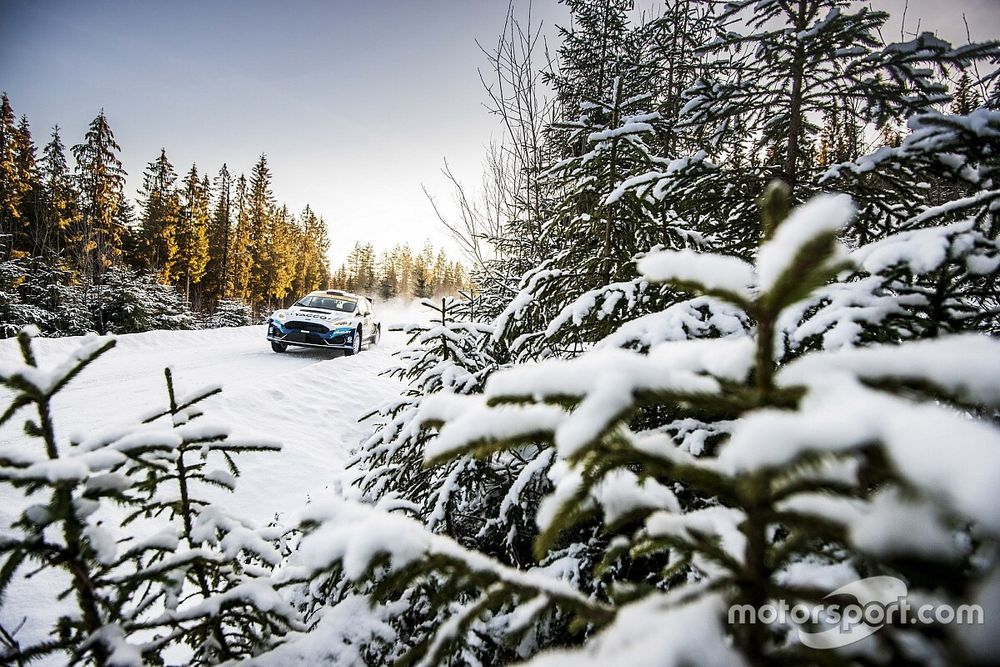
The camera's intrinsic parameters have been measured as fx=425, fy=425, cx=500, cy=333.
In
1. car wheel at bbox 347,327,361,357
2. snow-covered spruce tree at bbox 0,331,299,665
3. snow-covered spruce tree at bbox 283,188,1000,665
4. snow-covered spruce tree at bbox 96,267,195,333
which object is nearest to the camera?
snow-covered spruce tree at bbox 283,188,1000,665

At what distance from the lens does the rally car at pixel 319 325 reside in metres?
12.0

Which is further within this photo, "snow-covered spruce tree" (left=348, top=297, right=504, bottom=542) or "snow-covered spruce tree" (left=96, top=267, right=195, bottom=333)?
"snow-covered spruce tree" (left=96, top=267, right=195, bottom=333)

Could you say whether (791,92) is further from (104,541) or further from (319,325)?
(319,325)

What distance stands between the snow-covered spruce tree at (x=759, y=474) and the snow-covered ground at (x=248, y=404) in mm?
2766

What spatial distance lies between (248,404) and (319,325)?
4.36 metres

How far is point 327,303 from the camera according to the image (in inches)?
525

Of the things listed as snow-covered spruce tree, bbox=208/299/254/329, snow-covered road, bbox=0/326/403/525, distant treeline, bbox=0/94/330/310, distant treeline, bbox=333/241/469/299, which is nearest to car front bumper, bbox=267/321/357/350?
snow-covered road, bbox=0/326/403/525

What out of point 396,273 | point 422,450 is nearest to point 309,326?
point 422,450

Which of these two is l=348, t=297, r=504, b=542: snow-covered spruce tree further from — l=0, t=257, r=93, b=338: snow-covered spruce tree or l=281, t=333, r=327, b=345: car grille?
l=0, t=257, r=93, b=338: snow-covered spruce tree

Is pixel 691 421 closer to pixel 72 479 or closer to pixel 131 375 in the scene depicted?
pixel 72 479

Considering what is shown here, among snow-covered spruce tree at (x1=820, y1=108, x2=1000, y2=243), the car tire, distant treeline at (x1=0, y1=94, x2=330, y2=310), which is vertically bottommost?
the car tire

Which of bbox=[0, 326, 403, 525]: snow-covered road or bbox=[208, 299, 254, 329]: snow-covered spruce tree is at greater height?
bbox=[208, 299, 254, 329]: snow-covered spruce tree

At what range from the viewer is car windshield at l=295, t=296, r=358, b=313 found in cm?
1312

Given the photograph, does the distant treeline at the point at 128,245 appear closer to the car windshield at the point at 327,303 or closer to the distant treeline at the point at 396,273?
the car windshield at the point at 327,303
